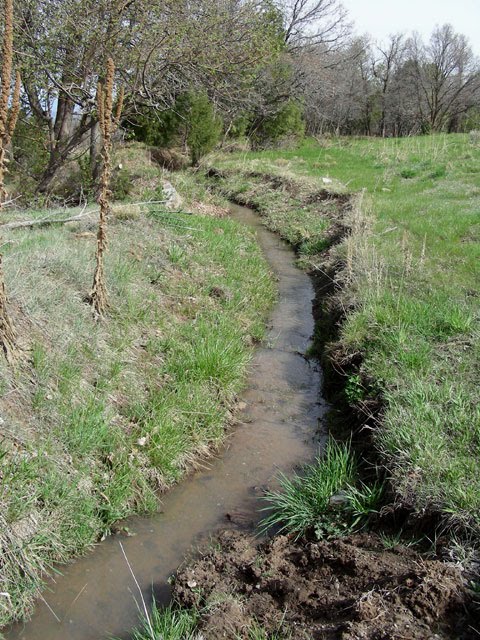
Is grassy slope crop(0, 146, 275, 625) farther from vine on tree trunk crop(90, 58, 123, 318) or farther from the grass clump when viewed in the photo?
the grass clump

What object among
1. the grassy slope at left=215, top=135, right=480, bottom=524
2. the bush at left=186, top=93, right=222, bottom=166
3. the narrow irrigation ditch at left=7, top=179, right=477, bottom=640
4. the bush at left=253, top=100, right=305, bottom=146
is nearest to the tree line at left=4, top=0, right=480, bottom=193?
the bush at left=186, top=93, right=222, bottom=166

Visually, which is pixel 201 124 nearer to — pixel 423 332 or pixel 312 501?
pixel 423 332

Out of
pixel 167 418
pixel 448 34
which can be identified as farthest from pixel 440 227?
pixel 448 34

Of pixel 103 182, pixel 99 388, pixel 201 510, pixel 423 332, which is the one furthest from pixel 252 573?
pixel 103 182

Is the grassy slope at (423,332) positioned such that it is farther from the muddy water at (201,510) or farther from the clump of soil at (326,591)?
the muddy water at (201,510)

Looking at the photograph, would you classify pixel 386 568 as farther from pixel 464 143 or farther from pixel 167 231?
pixel 464 143

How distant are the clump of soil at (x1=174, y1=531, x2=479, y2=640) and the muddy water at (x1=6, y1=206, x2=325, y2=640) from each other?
0.35 meters

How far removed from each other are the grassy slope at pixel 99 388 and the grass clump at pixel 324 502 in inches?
40.0

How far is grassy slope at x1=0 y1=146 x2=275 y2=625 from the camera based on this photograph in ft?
12.7

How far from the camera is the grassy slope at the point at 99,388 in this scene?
3875mm

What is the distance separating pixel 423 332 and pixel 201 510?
129 inches


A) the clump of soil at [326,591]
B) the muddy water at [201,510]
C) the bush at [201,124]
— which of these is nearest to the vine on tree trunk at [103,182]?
the muddy water at [201,510]

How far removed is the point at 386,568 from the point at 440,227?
26.5 ft

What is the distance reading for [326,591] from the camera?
3324 millimetres
